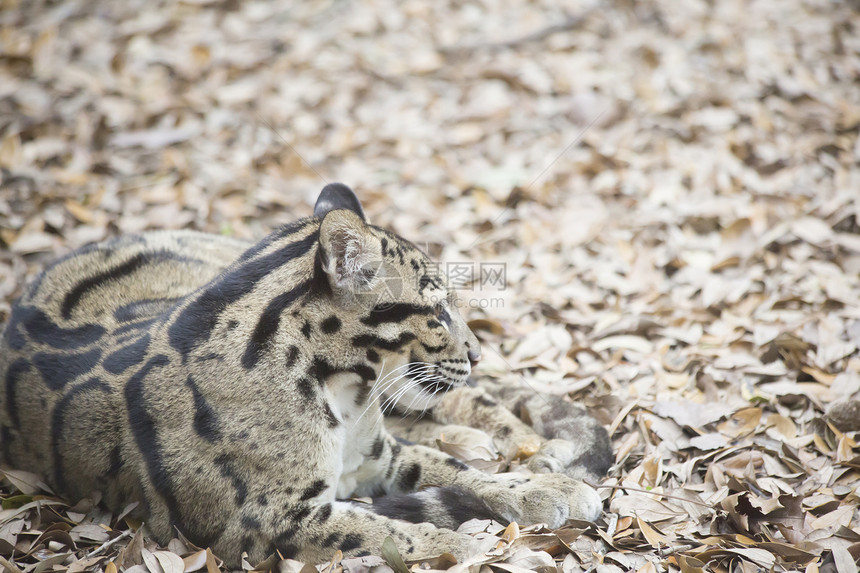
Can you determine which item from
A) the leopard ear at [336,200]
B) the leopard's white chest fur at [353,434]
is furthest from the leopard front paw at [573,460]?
the leopard ear at [336,200]

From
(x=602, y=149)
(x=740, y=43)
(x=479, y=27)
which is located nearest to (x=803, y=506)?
(x=602, y=149)

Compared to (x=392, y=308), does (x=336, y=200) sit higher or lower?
higher

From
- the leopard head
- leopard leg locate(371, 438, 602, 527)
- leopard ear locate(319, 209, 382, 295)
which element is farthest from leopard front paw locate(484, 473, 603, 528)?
leopard ear locate(319, 209, 382, 295)

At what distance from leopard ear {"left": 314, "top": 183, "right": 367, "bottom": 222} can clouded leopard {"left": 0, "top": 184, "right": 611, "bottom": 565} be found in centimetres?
1

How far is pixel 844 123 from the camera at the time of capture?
8047 millimetres

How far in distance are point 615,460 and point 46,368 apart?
3.49 meters

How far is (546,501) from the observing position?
13.7 ft

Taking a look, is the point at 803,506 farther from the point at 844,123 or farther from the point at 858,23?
the point at 858,23

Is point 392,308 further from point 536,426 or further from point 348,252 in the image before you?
point 536,426

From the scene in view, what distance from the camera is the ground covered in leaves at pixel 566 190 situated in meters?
4.30

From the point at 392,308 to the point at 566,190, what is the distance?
4.32 m

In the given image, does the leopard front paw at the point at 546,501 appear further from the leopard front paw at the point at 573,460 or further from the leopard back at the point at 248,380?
the leopard back at the point at 248,380

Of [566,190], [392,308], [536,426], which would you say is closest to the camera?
[392,308]

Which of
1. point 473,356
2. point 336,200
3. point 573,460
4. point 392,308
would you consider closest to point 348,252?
point 392,308
